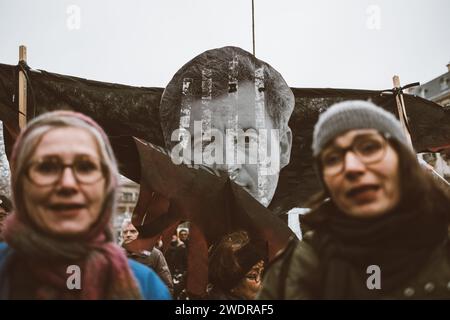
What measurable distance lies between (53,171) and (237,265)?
4.57ft

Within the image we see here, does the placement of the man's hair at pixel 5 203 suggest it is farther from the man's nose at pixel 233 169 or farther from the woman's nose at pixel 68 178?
the woman's nose at pixel 68 178

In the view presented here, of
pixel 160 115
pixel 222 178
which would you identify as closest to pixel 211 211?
pixel 222 178

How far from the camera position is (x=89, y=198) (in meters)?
1.42

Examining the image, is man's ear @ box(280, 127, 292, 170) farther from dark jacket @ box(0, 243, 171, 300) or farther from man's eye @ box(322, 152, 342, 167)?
dark jacket @ box(0, 243, 171, 300)

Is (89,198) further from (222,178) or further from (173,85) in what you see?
(173,85)

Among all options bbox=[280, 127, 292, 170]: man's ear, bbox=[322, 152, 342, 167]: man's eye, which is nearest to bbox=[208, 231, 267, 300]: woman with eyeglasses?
bbox=[280, 127, 292, 170]: man's ear

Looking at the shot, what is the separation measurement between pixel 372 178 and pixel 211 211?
1.26 metres

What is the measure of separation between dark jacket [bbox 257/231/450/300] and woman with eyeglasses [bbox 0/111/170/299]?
370 mm

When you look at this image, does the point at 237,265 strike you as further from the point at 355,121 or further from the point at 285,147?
the point at 355,121

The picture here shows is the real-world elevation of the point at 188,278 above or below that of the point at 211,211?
below

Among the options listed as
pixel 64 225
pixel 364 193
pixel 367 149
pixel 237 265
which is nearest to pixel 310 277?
pixel 364 193

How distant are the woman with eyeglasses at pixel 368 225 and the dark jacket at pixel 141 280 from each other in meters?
0.33

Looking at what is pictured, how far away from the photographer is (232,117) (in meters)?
2.94

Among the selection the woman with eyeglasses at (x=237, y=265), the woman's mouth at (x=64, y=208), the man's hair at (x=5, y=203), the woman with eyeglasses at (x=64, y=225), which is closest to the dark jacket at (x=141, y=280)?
the woman with eyeglasses at (x=64, y=225)
